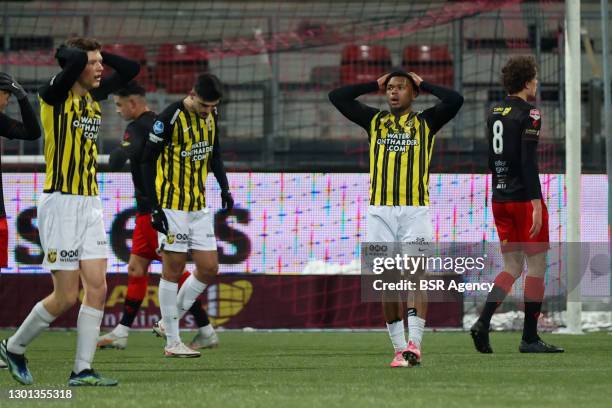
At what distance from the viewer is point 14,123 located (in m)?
7.18

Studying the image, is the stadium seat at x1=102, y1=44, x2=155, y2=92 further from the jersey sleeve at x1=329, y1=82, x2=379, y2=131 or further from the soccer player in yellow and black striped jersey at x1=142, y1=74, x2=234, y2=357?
the jersey sleeve at x1=329, y1=82, x2=379, y2=131

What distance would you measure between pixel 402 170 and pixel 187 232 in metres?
1.81

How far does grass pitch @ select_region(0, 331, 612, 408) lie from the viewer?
5.60m

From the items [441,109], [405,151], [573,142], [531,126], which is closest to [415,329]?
[405,151]

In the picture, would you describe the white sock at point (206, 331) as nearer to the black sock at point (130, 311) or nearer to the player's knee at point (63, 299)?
the black sock at point (130, 311)

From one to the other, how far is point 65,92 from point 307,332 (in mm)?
5778

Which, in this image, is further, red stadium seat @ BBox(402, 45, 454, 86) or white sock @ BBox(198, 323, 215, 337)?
red stadium seat @ BBox(402, 45, 454, 86)

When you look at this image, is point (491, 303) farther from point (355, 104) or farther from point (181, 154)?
point (181, 154)

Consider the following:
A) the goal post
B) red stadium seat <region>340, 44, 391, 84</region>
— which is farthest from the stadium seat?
the goal post

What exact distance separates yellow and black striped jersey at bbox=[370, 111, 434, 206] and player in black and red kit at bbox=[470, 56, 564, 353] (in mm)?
1078

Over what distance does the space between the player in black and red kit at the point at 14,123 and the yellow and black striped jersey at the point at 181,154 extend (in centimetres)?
134

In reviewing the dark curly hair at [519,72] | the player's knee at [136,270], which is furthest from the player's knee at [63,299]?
the dark curly hair at [519,72]

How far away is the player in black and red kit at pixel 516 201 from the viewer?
8602 mm

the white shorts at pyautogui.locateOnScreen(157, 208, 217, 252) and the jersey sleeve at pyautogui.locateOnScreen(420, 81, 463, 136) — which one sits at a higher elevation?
the jersey sleeve at pyautogui.locateOnScreen(420, 81, 463, 136)
